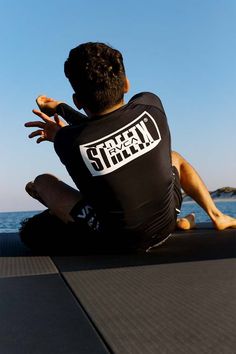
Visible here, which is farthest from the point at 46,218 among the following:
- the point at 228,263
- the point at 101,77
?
the point at 228,263

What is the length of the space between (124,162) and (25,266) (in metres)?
0.67

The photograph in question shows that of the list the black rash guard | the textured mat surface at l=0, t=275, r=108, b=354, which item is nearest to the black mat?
the black rash guard

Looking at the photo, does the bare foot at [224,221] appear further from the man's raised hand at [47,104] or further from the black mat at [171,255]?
the man's raised hand at [47,104]

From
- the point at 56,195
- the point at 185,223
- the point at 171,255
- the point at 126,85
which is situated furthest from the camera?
the point at 185,223

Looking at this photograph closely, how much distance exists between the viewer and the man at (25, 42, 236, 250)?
1745mm

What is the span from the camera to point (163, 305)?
1135mm

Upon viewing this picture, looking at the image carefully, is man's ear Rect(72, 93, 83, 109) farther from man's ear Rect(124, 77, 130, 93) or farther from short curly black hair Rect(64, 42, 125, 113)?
man's ear Rect(124, 77, 130, 93)

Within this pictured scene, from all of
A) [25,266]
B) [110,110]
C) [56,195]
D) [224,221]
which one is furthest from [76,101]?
[224,221]

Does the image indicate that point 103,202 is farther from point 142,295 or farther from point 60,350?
point 60,350

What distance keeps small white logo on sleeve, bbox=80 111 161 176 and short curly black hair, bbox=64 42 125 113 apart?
16 cm

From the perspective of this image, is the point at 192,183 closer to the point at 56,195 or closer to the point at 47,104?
the point at 56,195

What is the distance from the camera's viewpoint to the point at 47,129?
218cm

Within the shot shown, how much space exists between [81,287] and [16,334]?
438mm

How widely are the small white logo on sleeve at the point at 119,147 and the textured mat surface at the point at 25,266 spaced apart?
1.55 ft
